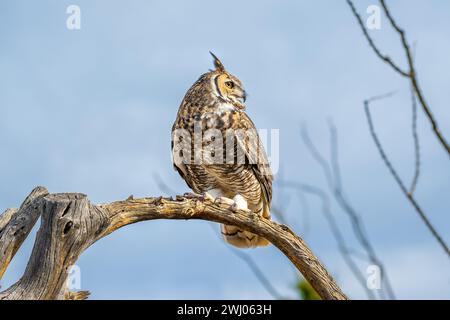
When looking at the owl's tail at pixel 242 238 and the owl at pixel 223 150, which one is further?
the owl's tail at pixel 242 238

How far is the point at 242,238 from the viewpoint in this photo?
5.80m

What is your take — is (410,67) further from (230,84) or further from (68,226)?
(230,84)

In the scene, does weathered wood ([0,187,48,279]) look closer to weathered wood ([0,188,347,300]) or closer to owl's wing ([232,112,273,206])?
weathered wood ([0,188,347,300])

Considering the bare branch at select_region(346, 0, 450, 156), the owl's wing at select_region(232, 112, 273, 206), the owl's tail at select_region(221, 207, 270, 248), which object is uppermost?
the owl's wing at select_region(232, 112, 273, 206)

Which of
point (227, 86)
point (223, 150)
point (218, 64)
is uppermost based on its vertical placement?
point (218, 64)

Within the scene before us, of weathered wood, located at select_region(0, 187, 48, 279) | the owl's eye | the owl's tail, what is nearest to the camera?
weathered wood, located at select_region(0, 187, 48, 279)

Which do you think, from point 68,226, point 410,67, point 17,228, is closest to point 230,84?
point 17,228

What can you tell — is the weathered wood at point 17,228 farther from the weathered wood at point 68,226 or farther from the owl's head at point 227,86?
the owl's head at point 227,86

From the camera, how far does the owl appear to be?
5426 mm

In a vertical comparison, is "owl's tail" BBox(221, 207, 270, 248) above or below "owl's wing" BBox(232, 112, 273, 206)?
below

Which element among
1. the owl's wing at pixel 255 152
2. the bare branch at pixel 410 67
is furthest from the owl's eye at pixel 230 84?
the bare branch at pixel 410 67

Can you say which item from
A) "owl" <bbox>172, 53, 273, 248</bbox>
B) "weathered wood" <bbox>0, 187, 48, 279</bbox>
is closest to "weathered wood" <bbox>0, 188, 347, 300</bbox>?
"weathered wood" <bbox>0, 187, 48, 279</bbox>

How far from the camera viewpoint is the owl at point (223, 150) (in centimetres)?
543

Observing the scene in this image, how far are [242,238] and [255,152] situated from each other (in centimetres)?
83
